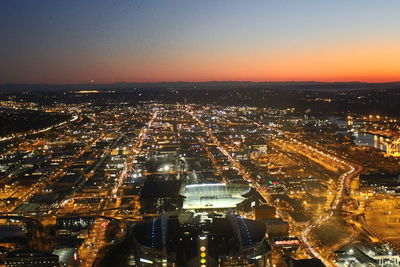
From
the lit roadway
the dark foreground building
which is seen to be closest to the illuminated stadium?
the lit roadway

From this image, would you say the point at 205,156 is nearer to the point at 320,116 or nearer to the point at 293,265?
the point at 293,265

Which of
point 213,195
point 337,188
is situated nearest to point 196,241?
point 213,195

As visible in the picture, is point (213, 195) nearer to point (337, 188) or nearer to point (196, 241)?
point (337, 188)

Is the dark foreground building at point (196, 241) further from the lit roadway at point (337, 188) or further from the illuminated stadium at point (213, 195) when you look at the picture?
the illuminated stadium at point (213, 195)

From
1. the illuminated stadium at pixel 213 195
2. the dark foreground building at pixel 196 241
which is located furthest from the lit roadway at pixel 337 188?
the dark foreground building at pixel 196 241

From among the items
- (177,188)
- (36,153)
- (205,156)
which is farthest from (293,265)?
(36,153)

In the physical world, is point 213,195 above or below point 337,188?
below
